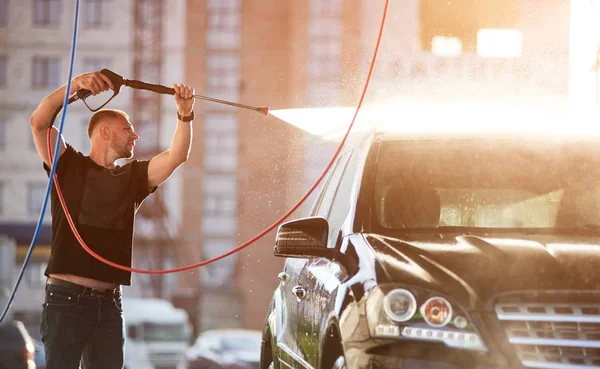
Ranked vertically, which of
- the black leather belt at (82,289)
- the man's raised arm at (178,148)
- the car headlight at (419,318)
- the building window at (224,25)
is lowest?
the black leather belt at (82,289)

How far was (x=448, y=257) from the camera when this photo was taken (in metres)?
4.52

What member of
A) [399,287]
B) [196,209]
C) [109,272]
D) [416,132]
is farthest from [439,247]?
[196,209]

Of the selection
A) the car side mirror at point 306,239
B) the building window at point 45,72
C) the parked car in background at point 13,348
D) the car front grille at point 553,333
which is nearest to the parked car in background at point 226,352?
the parked car in background at point 13,348

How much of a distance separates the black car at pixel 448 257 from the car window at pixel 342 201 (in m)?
0.01

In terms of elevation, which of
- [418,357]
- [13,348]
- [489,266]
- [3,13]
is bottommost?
[13,348]

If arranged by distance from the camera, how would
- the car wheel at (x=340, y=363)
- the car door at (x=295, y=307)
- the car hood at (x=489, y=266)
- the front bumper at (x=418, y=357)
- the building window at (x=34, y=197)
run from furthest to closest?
the building window at (x=34, y=197), the car door at (x=295, y=307), the car wheel at (x=340, y=363), the car hood at (x=489, y=266), the front bumper at (x=418, y=357)

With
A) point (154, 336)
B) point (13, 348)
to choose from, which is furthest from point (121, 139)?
point (154, 336)

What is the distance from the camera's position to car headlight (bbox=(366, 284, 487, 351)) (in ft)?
13.9

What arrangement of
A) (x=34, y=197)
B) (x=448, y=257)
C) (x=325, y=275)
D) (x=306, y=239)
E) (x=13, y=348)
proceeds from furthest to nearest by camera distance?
(x=34, y=197) → (x=13, y=348) → (x=325, y=275) → (x=306, y=239) → (x=448, y=257)

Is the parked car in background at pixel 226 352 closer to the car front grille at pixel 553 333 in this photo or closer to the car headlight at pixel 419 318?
the car headlight at pixel 419 318

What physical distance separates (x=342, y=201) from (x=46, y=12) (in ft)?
213

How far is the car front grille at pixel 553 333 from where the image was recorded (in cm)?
421

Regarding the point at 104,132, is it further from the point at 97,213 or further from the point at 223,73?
the point at 223,73

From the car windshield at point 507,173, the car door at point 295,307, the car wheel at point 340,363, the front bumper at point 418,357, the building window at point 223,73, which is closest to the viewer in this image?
the front bumper at point 418,357
